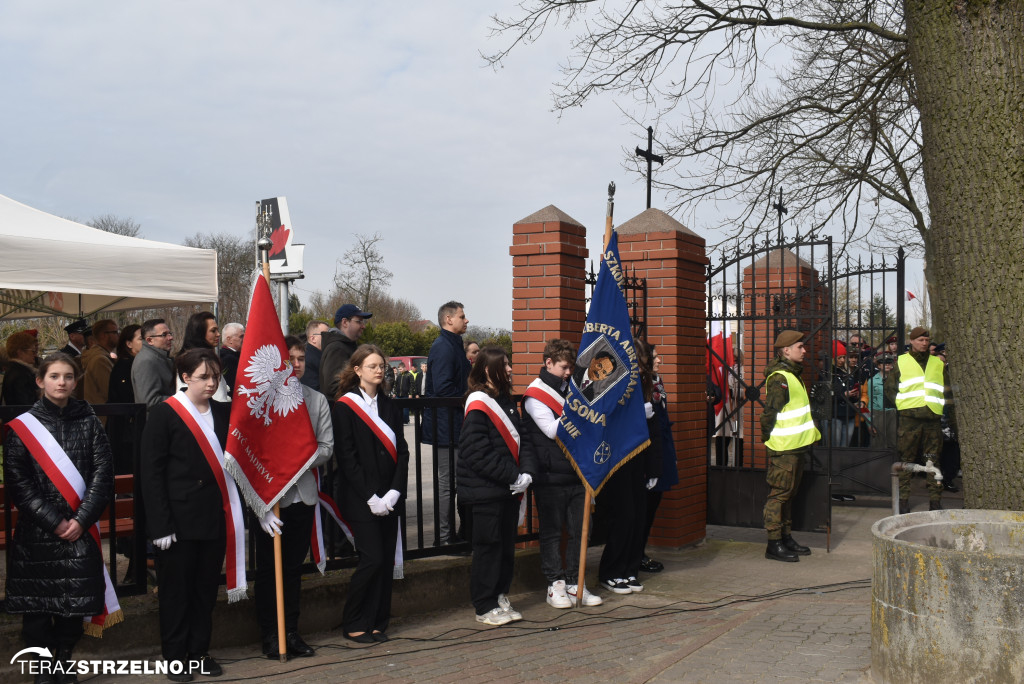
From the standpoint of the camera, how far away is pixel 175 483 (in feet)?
15.1

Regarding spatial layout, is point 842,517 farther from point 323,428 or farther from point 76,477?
point 76,477

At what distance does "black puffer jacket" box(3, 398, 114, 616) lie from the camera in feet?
14.2

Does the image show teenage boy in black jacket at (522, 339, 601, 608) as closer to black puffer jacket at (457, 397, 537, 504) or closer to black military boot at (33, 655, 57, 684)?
black puffer jacket at (457, 397, 537, 504)

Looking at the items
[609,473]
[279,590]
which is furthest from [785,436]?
[279,590]

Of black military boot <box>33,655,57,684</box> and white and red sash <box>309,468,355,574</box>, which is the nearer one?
black military boot <box>33,655,57,684</box>

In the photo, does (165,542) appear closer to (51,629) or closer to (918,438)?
(51,629)

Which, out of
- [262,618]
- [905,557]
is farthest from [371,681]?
[905,557]

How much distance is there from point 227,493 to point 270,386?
2.04 feet

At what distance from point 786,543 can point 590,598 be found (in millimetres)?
2354

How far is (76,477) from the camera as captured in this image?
447cm

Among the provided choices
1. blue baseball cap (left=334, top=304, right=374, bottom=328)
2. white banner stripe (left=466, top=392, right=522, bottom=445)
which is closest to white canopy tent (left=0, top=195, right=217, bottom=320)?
blue baseball cap (left=334, top=304, right=374, bottom=328)

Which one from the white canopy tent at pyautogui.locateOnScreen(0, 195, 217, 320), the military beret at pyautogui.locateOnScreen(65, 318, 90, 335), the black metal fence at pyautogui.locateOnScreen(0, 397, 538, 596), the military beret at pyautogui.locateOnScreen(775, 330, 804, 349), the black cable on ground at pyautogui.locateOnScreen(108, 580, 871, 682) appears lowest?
the black cable on ground at pyautogui.locateOnScreen(108, 580, 871, 682)

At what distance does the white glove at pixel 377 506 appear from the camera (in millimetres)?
5223

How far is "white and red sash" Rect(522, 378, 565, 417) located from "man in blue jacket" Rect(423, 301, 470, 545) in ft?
2.31
